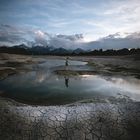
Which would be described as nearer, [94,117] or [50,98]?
[94,117]

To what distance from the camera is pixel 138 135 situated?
583 cm

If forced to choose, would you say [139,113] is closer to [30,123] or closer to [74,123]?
[74,123]

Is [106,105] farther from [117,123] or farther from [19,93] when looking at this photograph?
[19,93]

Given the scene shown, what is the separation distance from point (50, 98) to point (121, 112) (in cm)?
607

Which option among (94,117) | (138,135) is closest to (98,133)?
(94,117)

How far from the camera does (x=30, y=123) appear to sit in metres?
6.20

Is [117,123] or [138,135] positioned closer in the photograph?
[138,135]

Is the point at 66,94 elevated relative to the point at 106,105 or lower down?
lower down

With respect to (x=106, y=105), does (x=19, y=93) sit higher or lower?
lower

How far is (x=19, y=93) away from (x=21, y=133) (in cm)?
756

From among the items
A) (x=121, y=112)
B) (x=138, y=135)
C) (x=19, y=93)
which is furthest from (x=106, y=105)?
(x=19, y=93)

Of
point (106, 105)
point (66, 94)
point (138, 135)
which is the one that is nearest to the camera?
point (138, 135)

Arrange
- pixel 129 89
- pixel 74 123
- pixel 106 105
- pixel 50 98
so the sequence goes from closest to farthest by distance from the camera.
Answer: pixel 74 123
pixel 106 105
pixel 50 98
pixel 129 89

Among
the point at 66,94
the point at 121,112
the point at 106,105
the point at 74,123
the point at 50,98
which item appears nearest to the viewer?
the point at 74,123
